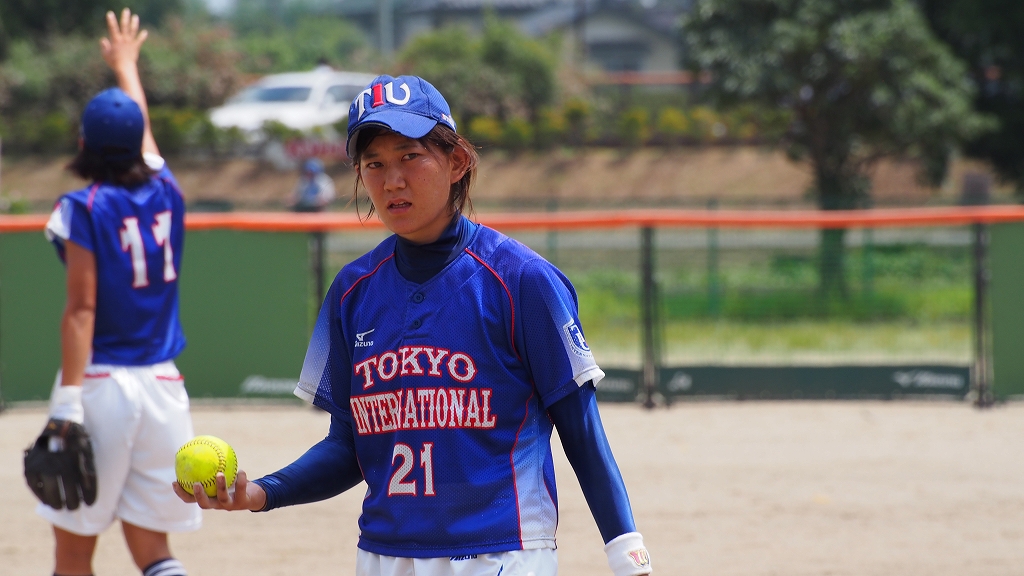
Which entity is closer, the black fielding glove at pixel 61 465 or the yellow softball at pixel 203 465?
the yellow softball at pixel 203 465

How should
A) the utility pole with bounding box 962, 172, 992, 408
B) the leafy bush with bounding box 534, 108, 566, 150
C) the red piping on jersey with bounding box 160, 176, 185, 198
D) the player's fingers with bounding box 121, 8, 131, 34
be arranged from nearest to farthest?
1. the red piping on jersey with bounding box 160, 176, 185, 198
2. the player's fingers with bounding box 121, 8, 131, 34
3. the utility pole with bounding box 962, 172, 992, 408
4. the leafy bush with bounding box 534, 108, 566, 150

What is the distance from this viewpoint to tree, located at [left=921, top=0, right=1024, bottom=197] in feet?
60.5

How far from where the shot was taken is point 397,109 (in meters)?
2.48


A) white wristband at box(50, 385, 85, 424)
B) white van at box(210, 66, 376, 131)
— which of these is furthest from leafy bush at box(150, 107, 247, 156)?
white wristband at box(50, 385, 85, 424)

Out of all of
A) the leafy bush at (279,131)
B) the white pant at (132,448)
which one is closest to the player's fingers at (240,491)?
the white pant at (132,448)

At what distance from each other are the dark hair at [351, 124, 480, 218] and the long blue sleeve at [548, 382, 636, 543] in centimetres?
52

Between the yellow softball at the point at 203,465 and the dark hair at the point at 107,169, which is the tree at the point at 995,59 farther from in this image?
the yellow softball at the point at 203,465

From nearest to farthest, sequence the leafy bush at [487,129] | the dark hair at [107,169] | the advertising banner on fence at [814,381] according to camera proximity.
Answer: the dark hair at [107,169] < the advertising banner on fence at [814,381] < the leafy bush at [487,129]

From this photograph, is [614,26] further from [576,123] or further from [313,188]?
[313,188]

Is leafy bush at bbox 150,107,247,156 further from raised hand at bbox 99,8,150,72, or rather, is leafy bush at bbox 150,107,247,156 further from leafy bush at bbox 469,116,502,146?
raised hand at bbox 99,8,150,72

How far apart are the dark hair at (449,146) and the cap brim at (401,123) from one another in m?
0.03

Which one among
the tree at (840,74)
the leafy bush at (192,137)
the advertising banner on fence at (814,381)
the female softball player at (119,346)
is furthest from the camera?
the leafy bush at (192,137)

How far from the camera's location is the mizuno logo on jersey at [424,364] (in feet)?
8.30

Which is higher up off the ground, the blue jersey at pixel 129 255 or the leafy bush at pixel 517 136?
the leafy bush at pixel 517 136
